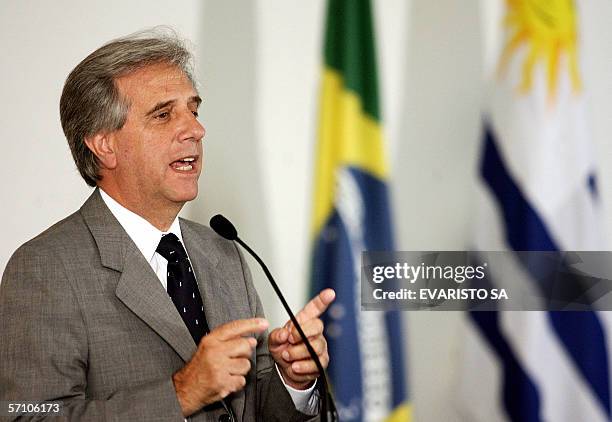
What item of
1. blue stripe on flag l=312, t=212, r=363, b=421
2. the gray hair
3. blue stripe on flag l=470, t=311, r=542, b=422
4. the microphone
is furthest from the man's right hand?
blue stripe on flag l=470, t=311, r=542, b=422

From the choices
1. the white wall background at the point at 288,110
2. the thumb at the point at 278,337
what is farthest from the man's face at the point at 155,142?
the white wall background at the point at 288,110

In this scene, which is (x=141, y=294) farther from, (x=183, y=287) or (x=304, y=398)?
(x=304, y=398)

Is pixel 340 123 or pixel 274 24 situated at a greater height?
pixel 274 24

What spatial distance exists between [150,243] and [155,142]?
0.25 m

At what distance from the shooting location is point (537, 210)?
296cm

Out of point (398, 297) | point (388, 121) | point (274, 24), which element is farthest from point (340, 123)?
point (398, 297)

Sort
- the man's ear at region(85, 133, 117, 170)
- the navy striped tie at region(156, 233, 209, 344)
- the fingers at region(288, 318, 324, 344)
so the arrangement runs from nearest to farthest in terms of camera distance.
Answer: the fingers at region(288, 318, 324, 344) → the navy striped tie at region(156, 233, 209, 344) → the man's ear at region(85, 133, 117, 170)

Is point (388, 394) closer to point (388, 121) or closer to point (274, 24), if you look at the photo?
point (388, 121)

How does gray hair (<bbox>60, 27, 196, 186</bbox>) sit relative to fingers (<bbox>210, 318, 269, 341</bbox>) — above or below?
above

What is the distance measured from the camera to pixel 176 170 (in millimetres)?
2021

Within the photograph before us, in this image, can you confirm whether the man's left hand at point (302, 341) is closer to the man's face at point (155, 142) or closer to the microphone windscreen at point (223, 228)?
the microphone windscreen at point (223, 228)

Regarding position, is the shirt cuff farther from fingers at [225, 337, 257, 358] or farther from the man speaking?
fingers at [225, 337, 257, 358]

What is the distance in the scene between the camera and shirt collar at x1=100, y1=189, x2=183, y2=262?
1.95 metres

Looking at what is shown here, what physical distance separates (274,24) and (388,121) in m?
0.55
